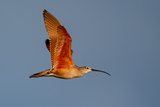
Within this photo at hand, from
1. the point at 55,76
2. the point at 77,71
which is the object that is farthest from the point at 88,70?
the point at 55,76

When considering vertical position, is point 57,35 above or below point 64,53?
above

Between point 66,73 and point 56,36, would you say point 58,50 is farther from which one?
point 66,73

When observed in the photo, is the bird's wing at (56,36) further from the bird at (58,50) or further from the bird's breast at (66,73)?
the bird's breast at (66,73)

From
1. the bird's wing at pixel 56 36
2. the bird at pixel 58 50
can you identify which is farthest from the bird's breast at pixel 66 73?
the bird's wing at pixel 56 36

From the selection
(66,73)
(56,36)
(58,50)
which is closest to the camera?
(56,36)

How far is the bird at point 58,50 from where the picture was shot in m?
17.6

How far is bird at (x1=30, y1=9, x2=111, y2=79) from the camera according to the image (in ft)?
57.7

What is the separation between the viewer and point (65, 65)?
61.4ft

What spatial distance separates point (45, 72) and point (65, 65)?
60.5 inches

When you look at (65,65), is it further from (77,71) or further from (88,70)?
(88,70)

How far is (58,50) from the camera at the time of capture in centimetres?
1789

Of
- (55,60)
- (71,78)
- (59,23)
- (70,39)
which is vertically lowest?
(71,78)

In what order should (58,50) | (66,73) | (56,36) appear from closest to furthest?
(56,36) → (58,50) → (66,73)

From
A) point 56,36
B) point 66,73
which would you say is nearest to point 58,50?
point 56,36
